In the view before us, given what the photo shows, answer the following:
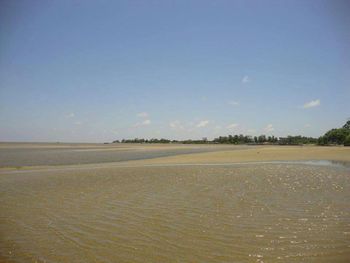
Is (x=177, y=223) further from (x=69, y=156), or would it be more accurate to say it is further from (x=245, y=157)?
(x=69, y=156)

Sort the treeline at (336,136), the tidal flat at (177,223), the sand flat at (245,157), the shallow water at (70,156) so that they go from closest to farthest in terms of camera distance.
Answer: the tidal flat at (177,223)
the shallow water at (70,156)
the sand flat at (245,157)
the treeline at (336,136)

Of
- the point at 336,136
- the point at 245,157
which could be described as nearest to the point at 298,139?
the point at 336,136

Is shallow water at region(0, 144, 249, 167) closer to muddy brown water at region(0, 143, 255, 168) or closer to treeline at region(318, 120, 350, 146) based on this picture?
muddy brown water at region(0, 143, 255, 168)

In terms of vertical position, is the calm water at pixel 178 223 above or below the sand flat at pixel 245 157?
below

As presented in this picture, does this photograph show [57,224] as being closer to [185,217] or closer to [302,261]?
[185,217]

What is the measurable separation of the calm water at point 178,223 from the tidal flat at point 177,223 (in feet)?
0.06

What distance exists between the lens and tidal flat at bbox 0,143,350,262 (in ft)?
16.6

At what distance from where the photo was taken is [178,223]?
22.2 feet

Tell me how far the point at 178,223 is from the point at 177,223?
0.03 metres

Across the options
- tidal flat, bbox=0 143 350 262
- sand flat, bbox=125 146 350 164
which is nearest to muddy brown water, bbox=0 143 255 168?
sand flat, bbox=125 146 350 164

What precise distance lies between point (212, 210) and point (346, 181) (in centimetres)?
804

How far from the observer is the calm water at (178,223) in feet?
16.6

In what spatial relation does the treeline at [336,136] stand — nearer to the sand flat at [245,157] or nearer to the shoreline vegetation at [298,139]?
the shoreline vegetation at [298,139]

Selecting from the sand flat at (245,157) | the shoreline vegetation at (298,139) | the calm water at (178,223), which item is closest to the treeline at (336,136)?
the shoreline vegetation at (298,139)
